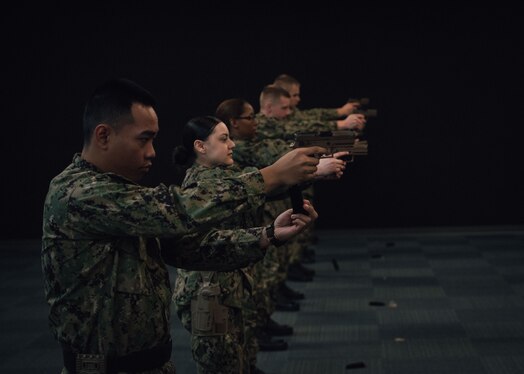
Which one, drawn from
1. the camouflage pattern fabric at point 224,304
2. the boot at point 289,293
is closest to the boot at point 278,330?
the boot at point 289,293

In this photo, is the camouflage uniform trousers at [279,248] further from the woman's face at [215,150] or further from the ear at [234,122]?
the woman's face at [215,150]

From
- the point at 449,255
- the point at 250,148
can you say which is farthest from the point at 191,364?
the point at 449,255

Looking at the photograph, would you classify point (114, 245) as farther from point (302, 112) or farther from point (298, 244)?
point (302, 112)

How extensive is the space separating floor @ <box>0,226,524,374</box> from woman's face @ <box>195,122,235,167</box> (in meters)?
1.71

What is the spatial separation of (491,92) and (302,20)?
2.28 meters

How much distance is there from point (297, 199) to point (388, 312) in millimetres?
4833

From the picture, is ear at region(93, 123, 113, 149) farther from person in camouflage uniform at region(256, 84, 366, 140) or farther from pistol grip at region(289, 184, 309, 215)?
person in camouflage uniform at region(256, 84, 366, 140)

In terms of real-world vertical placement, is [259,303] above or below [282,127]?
below

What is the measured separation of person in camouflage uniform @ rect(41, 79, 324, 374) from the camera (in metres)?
2.37

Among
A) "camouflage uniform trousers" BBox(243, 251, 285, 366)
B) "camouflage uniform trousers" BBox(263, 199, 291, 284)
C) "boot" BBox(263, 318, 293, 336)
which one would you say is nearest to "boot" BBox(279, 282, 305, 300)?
"camouflage uniform trousers" BBox(263, 199, 291, 284)

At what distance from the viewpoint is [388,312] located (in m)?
7.09

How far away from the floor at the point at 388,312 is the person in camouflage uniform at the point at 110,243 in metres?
3.12

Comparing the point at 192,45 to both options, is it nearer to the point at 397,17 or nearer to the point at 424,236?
the point at 397,17

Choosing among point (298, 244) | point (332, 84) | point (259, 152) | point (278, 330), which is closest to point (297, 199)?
point (259, 152)
